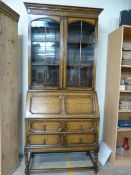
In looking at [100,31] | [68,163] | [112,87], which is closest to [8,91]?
[68,163]

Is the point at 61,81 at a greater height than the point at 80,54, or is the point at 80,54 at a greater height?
the point at 80,54

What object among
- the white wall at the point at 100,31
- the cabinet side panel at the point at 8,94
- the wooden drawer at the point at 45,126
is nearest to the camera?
the cabinet side panel at the point at 8,94

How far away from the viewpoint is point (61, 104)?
2.28 m

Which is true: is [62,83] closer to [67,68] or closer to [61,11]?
[67,68]

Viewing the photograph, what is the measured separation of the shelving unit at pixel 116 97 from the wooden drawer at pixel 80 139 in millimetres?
400

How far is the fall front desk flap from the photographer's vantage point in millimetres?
2201

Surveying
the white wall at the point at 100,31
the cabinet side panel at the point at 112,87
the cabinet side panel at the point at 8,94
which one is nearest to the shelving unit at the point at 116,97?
the cabinet side panel at the point at 112,87

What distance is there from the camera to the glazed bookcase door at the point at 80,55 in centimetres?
240

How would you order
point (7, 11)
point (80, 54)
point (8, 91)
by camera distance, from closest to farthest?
point (7, 11), point (8, 91), point (80, 54)

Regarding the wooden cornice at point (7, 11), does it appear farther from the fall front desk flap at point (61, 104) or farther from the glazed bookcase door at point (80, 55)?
the fall front desk flap at point (61, 104)

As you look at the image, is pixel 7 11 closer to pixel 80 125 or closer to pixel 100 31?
pixel 100 31

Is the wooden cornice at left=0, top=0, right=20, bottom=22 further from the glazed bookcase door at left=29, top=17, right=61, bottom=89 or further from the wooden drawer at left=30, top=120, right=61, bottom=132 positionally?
the wooden drawer at left=30, top=120, right=61, bottom=132

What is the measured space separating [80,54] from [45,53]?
18.8 inches

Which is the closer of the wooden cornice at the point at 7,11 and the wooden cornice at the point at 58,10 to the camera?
the wooden cornice at the point at 7,11
